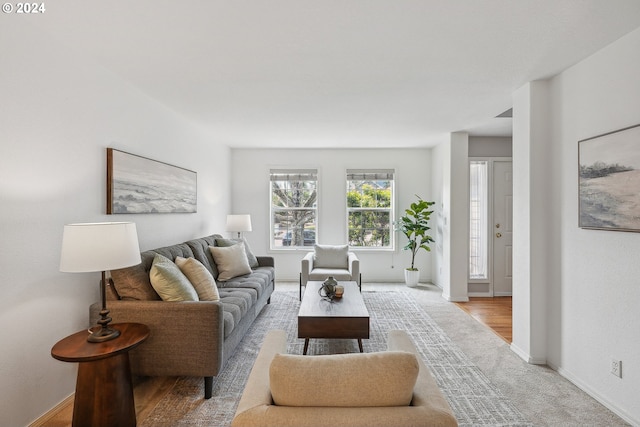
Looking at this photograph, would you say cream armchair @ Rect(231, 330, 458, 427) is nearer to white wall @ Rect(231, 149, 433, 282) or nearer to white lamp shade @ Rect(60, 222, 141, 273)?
white lamp shade @ Rect(60, 222, 141, 273)

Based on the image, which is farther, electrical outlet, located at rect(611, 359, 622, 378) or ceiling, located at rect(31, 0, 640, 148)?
electrical outlet, located at rect(611, 359, 622, 378)

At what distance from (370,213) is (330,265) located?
1544 millimetres

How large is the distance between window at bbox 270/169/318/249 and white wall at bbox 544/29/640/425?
12.6ft

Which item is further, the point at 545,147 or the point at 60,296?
the point at 545,147

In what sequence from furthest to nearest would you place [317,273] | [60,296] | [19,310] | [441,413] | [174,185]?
1. [317,273]
2. [174,185]
3. [60,296]
4. [19,310]
5. [441,413]

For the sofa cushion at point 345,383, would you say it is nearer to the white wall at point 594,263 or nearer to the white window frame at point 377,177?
the white wall at point 594,263

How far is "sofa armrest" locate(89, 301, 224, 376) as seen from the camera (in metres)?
2.25

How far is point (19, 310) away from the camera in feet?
6.24

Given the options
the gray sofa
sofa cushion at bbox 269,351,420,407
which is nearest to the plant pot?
the gray sofa

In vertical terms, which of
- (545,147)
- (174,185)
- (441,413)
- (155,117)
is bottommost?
(441,413)

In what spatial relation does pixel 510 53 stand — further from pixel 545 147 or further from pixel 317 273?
pixel 317 273

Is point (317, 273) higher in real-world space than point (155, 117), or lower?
lower

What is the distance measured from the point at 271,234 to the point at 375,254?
6.54 feet

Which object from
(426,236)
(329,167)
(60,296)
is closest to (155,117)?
(60,296)
